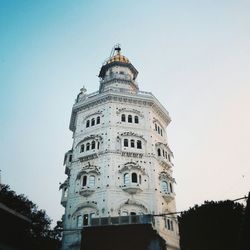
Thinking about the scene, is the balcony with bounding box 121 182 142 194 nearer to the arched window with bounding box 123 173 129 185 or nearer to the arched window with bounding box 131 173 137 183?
the arched window with bounding box 123 173 129 185

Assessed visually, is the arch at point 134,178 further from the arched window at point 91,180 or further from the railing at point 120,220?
the railing at point 120,220

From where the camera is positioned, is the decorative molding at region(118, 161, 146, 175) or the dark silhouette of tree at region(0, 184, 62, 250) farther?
the dark silhouette of tree at region(0, 184, 62, 250)

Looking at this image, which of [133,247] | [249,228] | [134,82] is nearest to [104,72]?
[134,82]

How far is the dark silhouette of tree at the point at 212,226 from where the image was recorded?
34.0 metres

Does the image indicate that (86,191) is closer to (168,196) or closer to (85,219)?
(85,219)

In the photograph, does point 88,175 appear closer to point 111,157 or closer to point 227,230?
point 111,157

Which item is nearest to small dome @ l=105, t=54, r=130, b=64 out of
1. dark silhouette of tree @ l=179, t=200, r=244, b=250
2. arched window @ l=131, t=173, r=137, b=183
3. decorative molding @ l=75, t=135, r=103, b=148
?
decorative molding @ l=75, t=135, r=103, b=148

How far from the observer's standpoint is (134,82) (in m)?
45.9

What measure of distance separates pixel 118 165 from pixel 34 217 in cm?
1492

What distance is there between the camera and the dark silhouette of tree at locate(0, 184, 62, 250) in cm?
3612

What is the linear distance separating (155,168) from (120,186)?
4.59m

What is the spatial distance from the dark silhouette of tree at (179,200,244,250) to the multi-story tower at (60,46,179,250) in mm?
5320

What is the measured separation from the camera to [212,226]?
118ft

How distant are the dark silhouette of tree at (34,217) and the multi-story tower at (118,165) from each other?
651 cm
